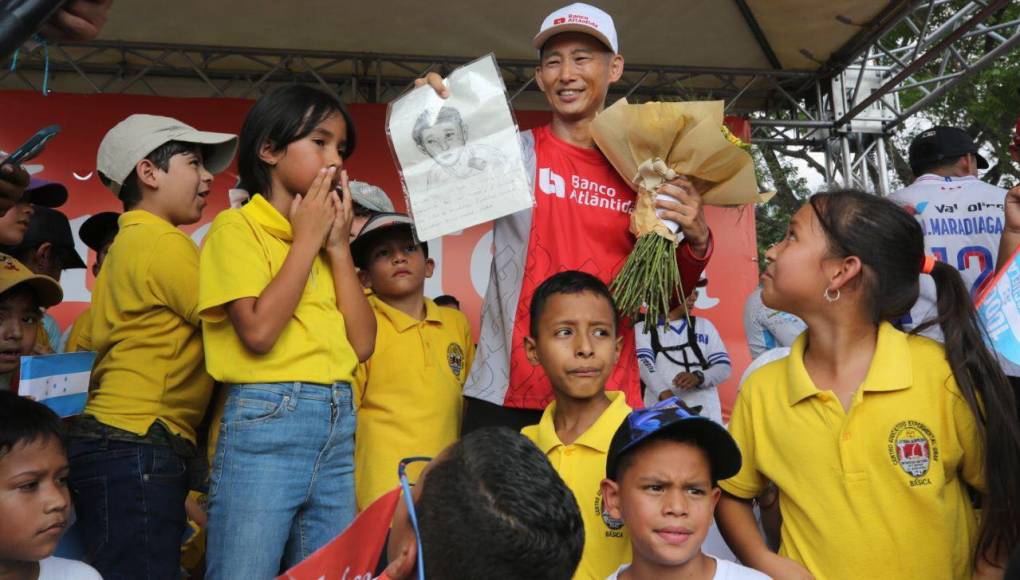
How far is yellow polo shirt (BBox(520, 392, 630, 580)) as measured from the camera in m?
2.33

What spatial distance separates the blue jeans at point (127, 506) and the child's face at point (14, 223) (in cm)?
113

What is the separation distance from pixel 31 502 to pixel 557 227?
4.84 ft

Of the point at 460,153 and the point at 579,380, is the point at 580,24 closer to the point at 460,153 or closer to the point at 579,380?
the point at 460,153

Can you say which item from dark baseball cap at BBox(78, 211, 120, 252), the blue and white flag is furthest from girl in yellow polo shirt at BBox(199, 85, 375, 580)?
dark baseball cap at BBox(78, 211, 120, 252)

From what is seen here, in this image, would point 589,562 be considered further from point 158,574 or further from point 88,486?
point 88,486

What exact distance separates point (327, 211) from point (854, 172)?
214 inches

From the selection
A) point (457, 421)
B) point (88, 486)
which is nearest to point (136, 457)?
point (88, 486)

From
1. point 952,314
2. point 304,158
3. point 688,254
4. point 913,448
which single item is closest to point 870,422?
point 913,448

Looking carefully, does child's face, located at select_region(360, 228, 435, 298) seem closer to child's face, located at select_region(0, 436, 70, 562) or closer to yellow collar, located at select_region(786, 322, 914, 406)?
child's face, located at select_region(0, 436, 70, 562)

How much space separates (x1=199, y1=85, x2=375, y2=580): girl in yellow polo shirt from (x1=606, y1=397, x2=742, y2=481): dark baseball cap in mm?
697

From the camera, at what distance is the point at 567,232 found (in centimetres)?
261

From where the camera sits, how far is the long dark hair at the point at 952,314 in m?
2.00

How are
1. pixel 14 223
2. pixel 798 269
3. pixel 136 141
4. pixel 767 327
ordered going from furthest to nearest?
pixel 767 327 < pixel 14 223 < pixel 136 141 < pixel 798 269

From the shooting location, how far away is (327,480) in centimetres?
232
